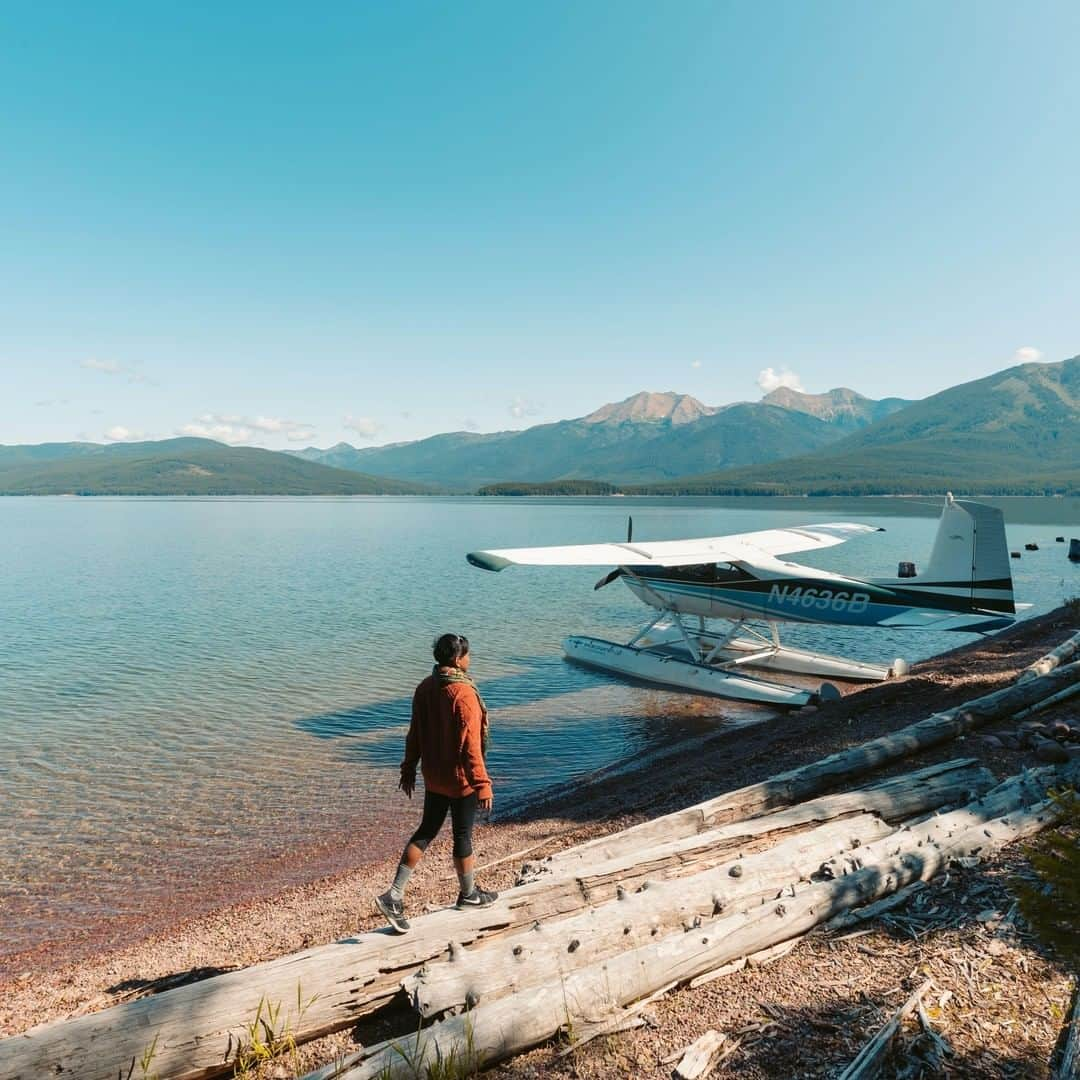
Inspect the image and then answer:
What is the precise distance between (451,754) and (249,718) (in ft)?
39.2

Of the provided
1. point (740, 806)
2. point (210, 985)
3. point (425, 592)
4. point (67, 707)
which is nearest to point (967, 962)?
point (740, 806)

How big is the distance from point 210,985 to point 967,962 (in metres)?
4.31

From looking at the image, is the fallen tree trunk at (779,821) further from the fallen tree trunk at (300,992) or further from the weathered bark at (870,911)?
Answer: the weathered bark at (870,911)

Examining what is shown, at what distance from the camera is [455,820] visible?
212 inches

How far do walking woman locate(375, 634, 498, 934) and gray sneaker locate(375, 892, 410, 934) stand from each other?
0.05m

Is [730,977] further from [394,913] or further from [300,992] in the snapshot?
[300,992]

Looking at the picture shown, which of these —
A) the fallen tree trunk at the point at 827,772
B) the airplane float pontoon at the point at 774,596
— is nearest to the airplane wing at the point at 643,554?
the airplane float pontoon at the point at 774,596

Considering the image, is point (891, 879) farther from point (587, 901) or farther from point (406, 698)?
point (406, 698)

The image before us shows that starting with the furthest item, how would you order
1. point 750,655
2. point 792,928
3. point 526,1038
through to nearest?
1. point 750,655
2. point 792,928
3. point 526,1038

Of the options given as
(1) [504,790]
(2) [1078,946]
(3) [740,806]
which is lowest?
(1) [504,790]

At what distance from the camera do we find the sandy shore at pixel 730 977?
3740mm

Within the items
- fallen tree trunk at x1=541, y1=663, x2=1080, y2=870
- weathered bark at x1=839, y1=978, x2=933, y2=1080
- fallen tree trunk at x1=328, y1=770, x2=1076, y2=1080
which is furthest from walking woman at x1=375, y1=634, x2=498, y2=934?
weathered bark at x1=839, y1=978, x2=933, y2=1080

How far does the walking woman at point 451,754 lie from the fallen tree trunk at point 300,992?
49 cm

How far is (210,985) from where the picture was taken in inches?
159
